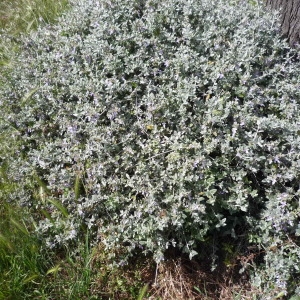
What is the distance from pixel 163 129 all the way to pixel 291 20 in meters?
1.44

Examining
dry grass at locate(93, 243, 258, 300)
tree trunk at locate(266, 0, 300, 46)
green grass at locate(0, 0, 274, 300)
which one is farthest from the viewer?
tree trunk at locate(266, 0, 300, 46)

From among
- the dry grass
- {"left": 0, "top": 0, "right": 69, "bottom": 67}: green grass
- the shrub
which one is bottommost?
the dry grass

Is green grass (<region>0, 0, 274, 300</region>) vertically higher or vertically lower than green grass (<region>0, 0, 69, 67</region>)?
lower

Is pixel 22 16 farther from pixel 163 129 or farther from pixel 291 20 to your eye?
pixel 291 20

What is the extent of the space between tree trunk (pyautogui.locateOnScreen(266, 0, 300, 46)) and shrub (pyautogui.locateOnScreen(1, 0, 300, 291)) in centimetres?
15

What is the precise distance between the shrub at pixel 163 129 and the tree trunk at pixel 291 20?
0.50 feet

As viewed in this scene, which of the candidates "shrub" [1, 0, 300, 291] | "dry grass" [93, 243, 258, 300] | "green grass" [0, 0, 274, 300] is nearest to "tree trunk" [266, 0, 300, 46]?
"shrub" [1, 0, 300, 291]

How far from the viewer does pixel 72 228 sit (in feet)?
8.20

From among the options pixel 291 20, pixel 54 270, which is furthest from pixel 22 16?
pixel 54 270

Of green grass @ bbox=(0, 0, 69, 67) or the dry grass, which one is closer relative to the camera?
the dry grass

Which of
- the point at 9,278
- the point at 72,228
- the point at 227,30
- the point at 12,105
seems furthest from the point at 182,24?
the point at 9,278

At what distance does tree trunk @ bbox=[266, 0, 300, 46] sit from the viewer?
3041 mm

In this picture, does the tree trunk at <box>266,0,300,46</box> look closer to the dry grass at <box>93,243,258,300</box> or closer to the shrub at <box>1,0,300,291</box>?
the shrub at <box>1,0,300,291</box>

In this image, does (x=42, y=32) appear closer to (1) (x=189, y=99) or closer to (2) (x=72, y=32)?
(2) (x=72, y=32)
